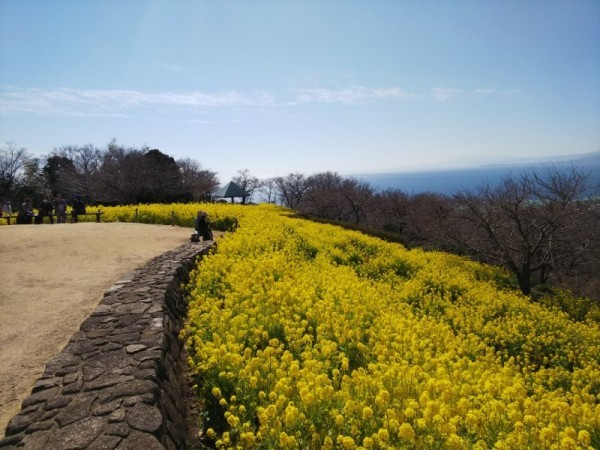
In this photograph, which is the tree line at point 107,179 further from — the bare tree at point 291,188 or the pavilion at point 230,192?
the bare tree at point 291,188

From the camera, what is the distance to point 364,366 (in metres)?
6.02

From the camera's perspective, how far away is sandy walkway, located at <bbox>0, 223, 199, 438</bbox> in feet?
16.9

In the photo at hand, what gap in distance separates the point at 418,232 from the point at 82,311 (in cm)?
4157

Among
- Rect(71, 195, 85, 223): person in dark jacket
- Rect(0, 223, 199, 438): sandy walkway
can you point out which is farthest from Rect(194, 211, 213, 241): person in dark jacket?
Rect(71, 195, 85, 223): person in dark jacket

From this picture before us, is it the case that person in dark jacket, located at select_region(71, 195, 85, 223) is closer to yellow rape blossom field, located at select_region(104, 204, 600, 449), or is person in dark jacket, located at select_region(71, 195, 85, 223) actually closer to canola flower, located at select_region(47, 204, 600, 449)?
yellow rape blossom field, located at select_region(104, 204, 600, 449)

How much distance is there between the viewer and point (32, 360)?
5.23 meters

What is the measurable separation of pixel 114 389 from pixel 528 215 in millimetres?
21050

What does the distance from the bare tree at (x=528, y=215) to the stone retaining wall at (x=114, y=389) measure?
1800 cm

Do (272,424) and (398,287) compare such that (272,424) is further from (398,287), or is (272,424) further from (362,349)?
(398,287)

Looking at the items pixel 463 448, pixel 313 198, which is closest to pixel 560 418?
pixel 463 448

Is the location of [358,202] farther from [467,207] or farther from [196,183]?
[467,207]

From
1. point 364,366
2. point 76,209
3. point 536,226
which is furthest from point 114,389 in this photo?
point 76,209

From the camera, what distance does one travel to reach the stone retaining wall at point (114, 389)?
3.38 metres

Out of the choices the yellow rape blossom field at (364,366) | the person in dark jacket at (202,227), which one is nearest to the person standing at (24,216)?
the person in dark jacket at (202,227)
